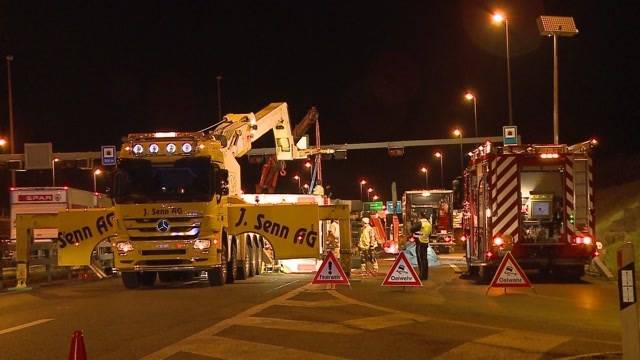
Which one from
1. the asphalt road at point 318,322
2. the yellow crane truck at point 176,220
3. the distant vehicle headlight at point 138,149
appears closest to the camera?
the asphalt road at point 318,322

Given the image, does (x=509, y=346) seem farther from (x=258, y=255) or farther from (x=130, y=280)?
(x=258, y=255)

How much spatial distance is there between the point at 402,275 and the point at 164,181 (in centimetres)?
612

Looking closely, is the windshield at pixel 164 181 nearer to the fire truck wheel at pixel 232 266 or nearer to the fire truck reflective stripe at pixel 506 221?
the fire truck wheel at pixel 232 266

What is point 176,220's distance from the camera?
64.5ft

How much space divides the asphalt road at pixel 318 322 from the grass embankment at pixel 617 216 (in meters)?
6.00

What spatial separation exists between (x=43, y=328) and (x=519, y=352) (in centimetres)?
745

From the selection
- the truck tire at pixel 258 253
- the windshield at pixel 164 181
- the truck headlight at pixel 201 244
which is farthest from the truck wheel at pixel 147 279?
the truck tire at pixel 258 253

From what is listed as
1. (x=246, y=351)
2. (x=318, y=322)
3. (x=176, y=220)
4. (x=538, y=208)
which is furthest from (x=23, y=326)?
(x=538, y=208)

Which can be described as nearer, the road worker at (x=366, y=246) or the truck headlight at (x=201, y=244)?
the truck headlight at (x=201, y=244)

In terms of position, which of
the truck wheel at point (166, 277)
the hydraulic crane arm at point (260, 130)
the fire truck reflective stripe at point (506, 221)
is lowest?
the truck wheel at point (166, 277)

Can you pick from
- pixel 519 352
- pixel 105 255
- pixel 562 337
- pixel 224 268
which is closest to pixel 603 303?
pixel 562 337

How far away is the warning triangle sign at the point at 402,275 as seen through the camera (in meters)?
18.3

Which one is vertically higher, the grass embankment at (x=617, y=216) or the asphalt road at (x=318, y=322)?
the grass embankment at (x=617, y=216)

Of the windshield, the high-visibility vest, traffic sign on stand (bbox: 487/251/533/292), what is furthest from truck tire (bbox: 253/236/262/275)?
traffic sign on stand (bbox: 487/251/533/292)
